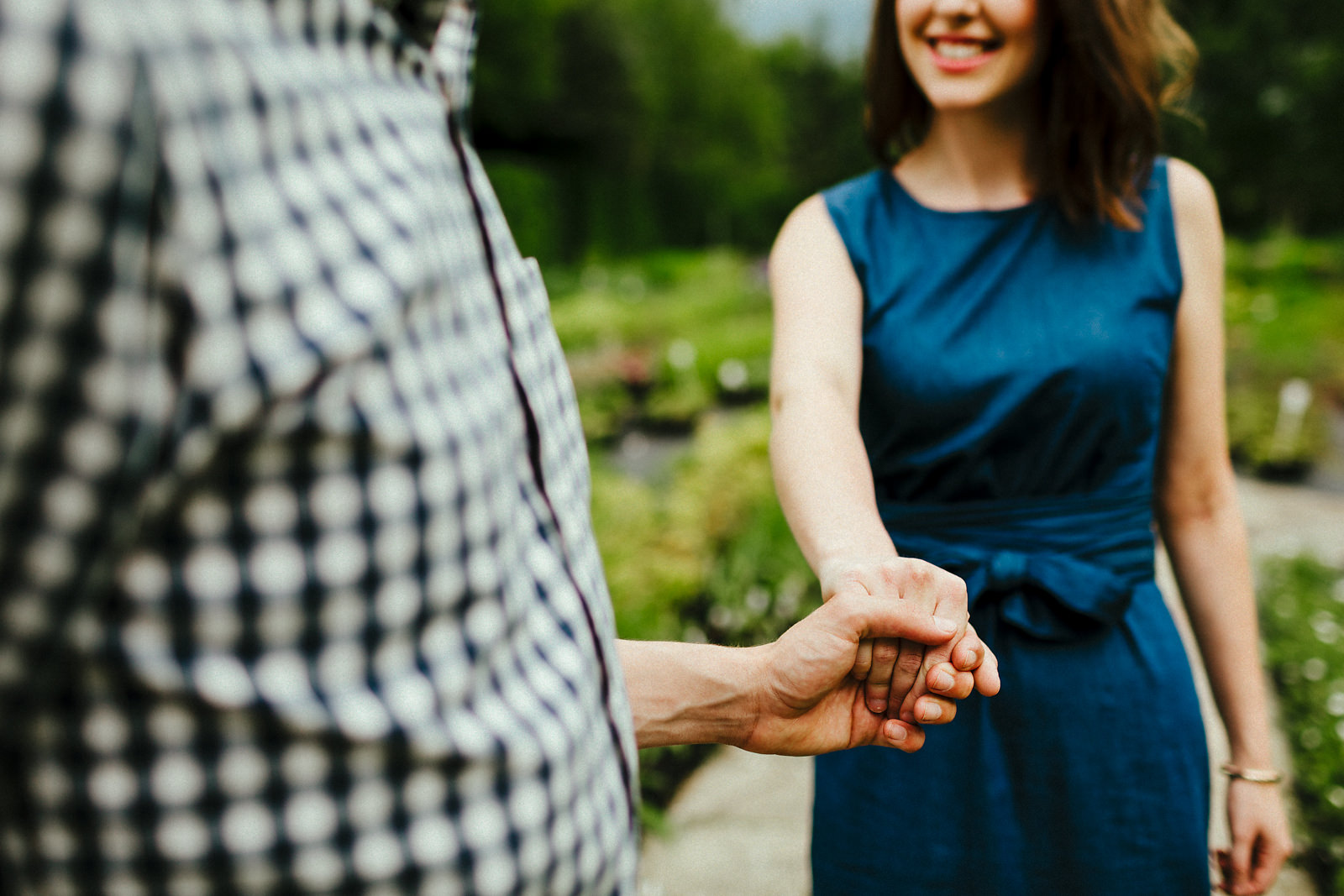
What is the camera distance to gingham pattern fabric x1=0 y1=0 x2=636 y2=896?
0.56m

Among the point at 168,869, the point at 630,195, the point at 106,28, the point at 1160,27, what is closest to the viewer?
the point at 106,28

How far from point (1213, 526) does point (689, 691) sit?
1.07m

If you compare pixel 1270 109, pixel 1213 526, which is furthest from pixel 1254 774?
pixel 1270 109

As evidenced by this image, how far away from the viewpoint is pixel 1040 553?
153cm

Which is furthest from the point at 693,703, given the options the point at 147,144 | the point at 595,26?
the point at 595,26

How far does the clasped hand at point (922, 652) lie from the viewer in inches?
44.3

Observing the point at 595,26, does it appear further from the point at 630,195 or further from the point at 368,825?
the point at 368,825

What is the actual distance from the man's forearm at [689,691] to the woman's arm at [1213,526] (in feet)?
3.14

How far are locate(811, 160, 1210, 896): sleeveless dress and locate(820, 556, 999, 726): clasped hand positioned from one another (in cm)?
37

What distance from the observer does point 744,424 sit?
5.87 metres

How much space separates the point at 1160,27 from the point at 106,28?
1.70 meters

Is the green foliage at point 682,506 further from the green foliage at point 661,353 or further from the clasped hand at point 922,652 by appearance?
the clasped hand at point 922,652

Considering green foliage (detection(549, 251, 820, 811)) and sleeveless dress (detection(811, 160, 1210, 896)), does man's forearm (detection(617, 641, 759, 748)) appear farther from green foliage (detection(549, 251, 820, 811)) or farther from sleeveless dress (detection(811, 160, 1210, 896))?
green foliage (detection(549, 251, 820, 811))

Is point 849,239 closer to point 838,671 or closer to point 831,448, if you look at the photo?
point 831,448
